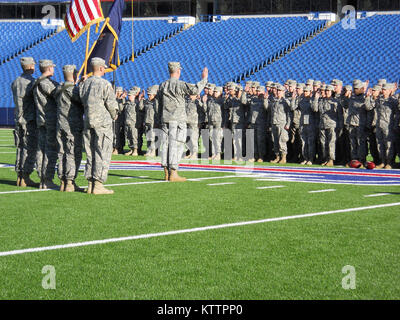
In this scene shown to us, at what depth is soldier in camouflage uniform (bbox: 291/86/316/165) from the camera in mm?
17266

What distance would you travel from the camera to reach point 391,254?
20.2 ft

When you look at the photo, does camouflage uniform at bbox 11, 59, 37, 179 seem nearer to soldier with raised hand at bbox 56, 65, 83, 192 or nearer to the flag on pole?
soldier with raised hand at bbox 56, 65, 83, 192

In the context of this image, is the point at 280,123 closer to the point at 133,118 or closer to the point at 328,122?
the point at 328,122

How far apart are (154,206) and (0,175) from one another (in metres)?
5.37

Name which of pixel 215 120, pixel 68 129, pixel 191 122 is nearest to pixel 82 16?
pixel 191 122

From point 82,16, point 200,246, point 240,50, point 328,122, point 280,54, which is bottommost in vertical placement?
point 200,246

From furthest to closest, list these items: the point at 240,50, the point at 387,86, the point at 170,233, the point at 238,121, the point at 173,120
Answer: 1. the point at 240,50
2. the point at 238,121
3. the point at 387,86
4. the point at 173,120
5. the point at 170,233

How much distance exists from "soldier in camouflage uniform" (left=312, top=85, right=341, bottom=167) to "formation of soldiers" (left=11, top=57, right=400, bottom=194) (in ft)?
0.08

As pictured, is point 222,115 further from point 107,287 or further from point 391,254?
point 107,287

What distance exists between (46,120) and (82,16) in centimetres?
877

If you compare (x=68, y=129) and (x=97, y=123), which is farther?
(x=68, y=129)

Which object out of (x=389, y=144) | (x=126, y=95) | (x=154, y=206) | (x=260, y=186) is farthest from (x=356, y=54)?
(x=154, y=206)

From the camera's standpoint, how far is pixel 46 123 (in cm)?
1103
